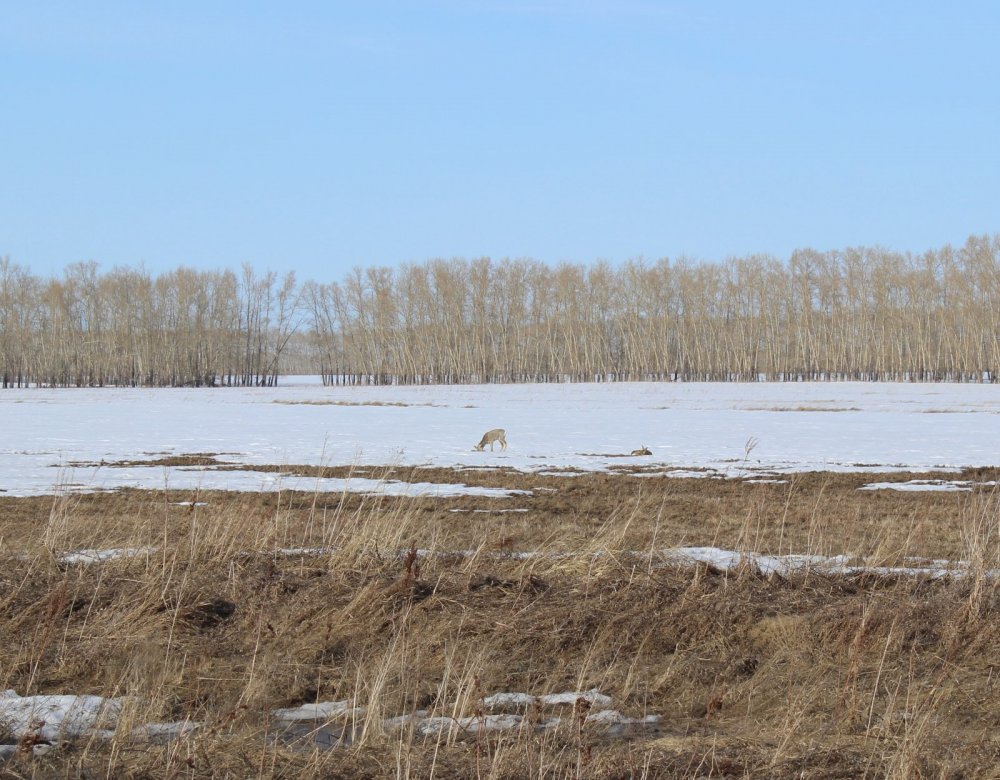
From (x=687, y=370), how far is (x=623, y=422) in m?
65.4

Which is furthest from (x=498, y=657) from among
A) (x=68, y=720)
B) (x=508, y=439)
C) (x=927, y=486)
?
(x=508, y=439)

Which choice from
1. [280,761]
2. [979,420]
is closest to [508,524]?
[280,761]

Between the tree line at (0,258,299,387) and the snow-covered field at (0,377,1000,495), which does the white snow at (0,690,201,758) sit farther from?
the tree line at (0,258,299,387)

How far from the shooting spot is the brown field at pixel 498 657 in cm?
412

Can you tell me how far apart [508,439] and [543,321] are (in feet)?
246

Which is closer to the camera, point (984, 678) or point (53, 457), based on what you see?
point (984, 678)

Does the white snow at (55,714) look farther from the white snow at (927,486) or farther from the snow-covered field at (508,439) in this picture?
the white snow at (927,486)

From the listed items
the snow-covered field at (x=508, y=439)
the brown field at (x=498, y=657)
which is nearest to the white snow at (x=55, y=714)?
the brown field at (x=498, y=657)

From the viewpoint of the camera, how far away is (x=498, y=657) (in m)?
5.75

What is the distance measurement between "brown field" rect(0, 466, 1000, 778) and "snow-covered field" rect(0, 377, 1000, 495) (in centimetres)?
269

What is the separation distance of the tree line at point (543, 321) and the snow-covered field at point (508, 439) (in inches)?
1711

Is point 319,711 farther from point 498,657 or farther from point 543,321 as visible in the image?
point 543,321

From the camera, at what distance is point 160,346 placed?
96125 mm

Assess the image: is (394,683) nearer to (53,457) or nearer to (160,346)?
(53,457)
